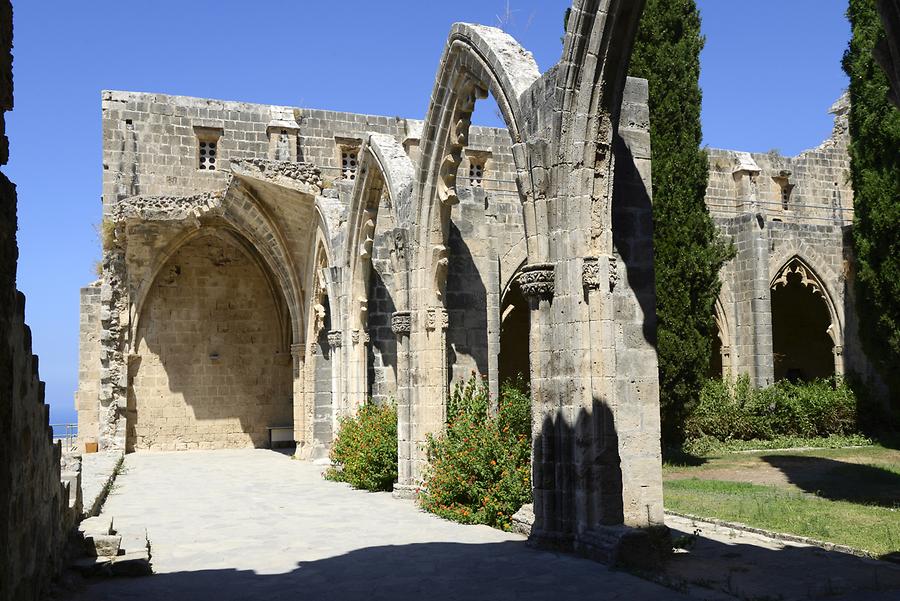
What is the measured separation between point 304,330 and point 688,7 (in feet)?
28.9

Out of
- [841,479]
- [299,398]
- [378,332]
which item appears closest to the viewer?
[841,479]

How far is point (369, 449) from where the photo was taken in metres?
10.8

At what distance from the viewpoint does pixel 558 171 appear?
6.29m

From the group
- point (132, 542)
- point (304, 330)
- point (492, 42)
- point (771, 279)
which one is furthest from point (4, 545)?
point (771, 279)

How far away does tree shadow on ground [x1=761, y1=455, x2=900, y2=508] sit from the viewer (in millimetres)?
9609

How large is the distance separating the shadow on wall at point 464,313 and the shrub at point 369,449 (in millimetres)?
1492

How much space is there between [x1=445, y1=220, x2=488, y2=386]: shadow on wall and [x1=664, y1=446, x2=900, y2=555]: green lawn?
2691 millimetres

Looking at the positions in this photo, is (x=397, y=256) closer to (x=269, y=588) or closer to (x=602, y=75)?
(x=602, y=75)

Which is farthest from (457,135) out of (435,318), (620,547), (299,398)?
(299,398)

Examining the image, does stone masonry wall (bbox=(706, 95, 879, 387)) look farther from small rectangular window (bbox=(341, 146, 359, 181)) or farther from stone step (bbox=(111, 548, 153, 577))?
stone step (bbox=(111, 548, 153, 577))

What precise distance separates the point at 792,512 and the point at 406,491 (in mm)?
4062

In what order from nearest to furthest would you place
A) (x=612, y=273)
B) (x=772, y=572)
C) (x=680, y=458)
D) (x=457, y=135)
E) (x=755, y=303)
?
(x=772, y=572)
(x=612, y=273)
(x=457, y=135)
(x=680, y=458)
(x=755, y=303)

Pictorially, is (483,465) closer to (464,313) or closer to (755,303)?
(464,313)

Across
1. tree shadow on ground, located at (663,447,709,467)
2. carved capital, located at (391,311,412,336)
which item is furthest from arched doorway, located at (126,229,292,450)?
carved capital, located at (391,311,412,336)
